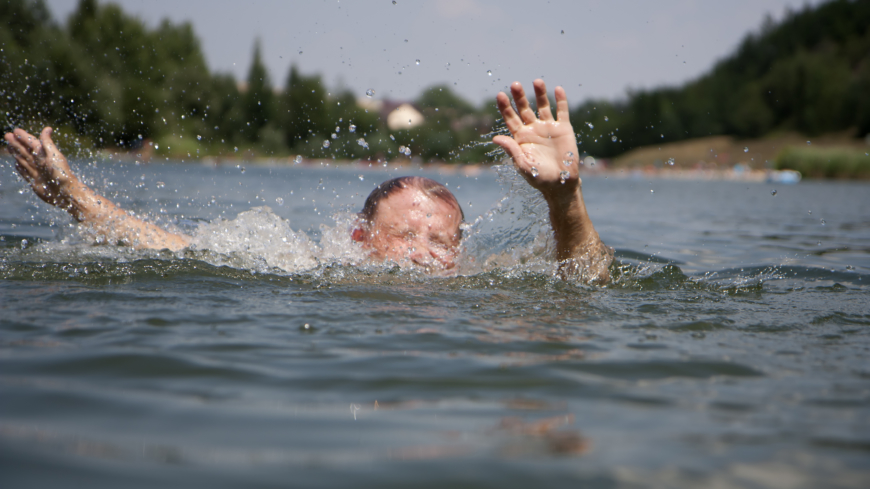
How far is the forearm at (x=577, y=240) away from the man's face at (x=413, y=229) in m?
0.65

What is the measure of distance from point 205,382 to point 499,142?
1.69m

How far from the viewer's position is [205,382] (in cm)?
194

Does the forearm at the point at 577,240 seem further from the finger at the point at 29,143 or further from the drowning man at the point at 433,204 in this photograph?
the finger at the point at 29,143

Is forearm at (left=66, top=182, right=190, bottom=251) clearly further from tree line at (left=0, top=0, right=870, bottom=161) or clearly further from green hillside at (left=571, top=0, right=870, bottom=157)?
green hillside at (left=571, top=0, right=870, bottom=157)

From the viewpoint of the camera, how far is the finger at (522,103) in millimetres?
3054

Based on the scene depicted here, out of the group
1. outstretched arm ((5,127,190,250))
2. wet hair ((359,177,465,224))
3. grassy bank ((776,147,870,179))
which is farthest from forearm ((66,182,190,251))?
grassy bank ((776,147,870,179))

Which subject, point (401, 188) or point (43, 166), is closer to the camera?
point (401, 188)

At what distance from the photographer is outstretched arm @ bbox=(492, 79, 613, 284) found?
122 inches

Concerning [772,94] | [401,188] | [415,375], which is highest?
[772,94]

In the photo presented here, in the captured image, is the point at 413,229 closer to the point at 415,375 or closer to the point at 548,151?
the point at 548,151

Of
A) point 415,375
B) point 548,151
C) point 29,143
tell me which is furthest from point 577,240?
point 29,143

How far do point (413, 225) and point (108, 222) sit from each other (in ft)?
6.84

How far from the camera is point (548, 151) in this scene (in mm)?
3168

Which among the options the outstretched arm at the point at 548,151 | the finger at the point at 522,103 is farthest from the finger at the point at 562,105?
the finger at the point at 522,103
